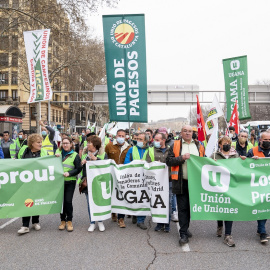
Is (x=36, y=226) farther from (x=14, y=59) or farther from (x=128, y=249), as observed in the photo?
(x=14, y=59)

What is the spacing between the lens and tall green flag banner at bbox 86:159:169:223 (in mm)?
5684

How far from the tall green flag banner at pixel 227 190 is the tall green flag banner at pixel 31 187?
2369mm

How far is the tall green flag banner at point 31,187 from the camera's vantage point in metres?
5.67

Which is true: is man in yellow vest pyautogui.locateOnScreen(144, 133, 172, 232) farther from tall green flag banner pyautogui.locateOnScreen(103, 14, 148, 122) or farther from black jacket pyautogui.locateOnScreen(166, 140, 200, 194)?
tall green flag banner pyautogui.locateOnScreen(103, 14, 148, 122)

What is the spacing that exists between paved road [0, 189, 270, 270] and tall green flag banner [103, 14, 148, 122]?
245cm

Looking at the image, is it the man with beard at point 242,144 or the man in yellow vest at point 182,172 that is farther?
the man with beard at point 242,144

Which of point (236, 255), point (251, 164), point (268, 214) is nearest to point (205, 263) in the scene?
point (236, 255)

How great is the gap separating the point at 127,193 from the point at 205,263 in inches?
80.8

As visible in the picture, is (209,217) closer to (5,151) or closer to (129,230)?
(129,230)

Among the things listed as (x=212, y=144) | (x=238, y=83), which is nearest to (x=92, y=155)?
(x=212, y=144)

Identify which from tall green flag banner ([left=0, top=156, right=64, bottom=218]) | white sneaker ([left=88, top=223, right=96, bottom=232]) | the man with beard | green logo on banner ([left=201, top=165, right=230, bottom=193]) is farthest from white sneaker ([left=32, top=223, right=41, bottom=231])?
the man with beard

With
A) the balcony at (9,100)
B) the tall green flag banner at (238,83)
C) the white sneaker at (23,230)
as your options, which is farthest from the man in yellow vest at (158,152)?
the balcony at (9,100)

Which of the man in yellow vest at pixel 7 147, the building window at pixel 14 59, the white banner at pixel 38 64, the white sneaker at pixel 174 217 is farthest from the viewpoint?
Answer: the building window at pixel 14 59

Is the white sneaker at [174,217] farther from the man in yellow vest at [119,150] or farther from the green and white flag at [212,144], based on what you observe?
the green and white flag at [212,144]
